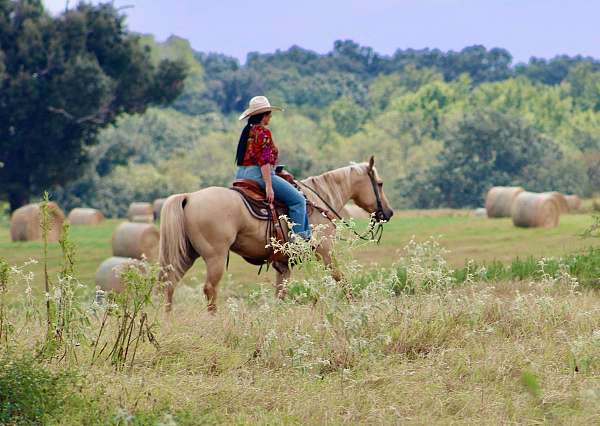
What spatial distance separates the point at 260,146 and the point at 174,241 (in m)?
1.37

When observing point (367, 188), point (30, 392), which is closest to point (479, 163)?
point (367, 188)

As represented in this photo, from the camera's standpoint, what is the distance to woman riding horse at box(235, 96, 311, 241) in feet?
39.3

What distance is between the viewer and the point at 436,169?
66000 millimetres

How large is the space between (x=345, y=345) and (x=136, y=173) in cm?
6327

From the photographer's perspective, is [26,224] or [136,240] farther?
[26,224]

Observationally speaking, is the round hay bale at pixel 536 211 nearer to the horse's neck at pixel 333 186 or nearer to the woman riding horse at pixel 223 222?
the horse's neck at pixel 333 186

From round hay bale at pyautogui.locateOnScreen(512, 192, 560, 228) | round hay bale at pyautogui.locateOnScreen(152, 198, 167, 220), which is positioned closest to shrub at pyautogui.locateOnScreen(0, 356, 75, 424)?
round hay bale at pyautogui.locateOnScreen(512, 192, 560, 228)

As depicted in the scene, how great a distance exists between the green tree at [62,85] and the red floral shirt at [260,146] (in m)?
25.5

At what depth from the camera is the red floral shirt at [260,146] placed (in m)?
12.0

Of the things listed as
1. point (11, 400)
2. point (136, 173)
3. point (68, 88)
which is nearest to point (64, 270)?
point (11, 400)

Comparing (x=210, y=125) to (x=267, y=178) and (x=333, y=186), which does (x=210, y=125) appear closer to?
(x=333, y=186)

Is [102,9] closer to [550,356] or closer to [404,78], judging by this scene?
[550,356]

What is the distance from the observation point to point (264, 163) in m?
12.0

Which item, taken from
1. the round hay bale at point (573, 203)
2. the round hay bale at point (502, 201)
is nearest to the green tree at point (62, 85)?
the round hay bale at point (502, 201)
